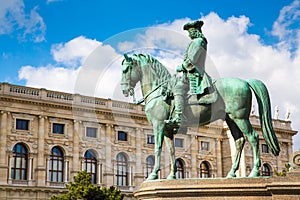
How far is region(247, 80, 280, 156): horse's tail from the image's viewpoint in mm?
9078

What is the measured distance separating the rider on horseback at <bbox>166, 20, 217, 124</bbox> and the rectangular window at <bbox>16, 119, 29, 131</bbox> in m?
30.8

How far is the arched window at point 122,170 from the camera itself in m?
42.2

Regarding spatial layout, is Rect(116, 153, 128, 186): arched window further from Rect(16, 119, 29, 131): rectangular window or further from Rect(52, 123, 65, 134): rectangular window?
Rect(16, 119, 29, 131): rectangular window

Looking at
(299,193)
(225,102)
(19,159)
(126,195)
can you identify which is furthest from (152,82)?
(126,195)

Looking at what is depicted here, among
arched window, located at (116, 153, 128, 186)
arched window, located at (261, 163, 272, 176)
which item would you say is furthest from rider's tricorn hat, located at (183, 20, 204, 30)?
arched window, located at (261, 163, 272, 176)

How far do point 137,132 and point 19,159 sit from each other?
10722 mm

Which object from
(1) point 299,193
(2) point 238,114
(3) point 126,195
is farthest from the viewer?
(3) point 126,195

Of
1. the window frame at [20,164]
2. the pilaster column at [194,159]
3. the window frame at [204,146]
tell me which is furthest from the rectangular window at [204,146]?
the window frame at [20,164]

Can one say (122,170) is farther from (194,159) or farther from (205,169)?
(205,169)

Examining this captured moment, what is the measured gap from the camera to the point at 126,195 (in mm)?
41812

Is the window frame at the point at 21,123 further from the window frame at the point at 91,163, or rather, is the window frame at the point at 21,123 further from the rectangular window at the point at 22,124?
the window frame at the point at 91,163

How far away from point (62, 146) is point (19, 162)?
12.2 feet

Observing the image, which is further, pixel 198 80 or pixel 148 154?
pixel 148 154

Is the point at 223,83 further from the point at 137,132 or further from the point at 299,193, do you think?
the point at 137,132
